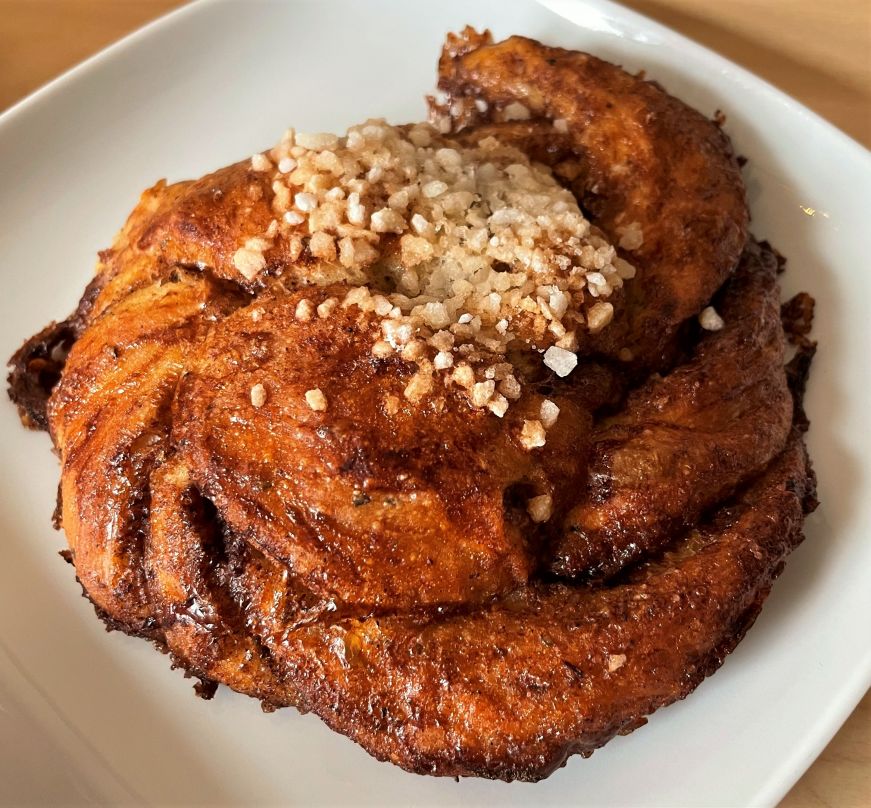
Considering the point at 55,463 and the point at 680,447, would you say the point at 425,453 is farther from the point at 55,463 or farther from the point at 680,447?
the point at 55,463

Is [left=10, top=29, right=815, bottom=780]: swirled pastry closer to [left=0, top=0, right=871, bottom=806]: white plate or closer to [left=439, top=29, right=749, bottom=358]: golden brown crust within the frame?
[left=439, top=29, right=749, bottom=358]: golden brown crust

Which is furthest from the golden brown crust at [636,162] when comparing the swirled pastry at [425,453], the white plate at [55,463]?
the white plate at [55,463]

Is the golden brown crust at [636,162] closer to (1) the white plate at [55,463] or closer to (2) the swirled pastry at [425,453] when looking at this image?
(2) the swirled pastry at [425,453]

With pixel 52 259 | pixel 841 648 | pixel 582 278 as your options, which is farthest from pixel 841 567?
pixel 52 259

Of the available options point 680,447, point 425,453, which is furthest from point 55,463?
point 680,447

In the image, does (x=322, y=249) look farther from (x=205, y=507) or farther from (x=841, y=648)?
(x=841, y=648)

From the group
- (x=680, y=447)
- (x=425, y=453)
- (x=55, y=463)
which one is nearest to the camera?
(x=425, y=453)
